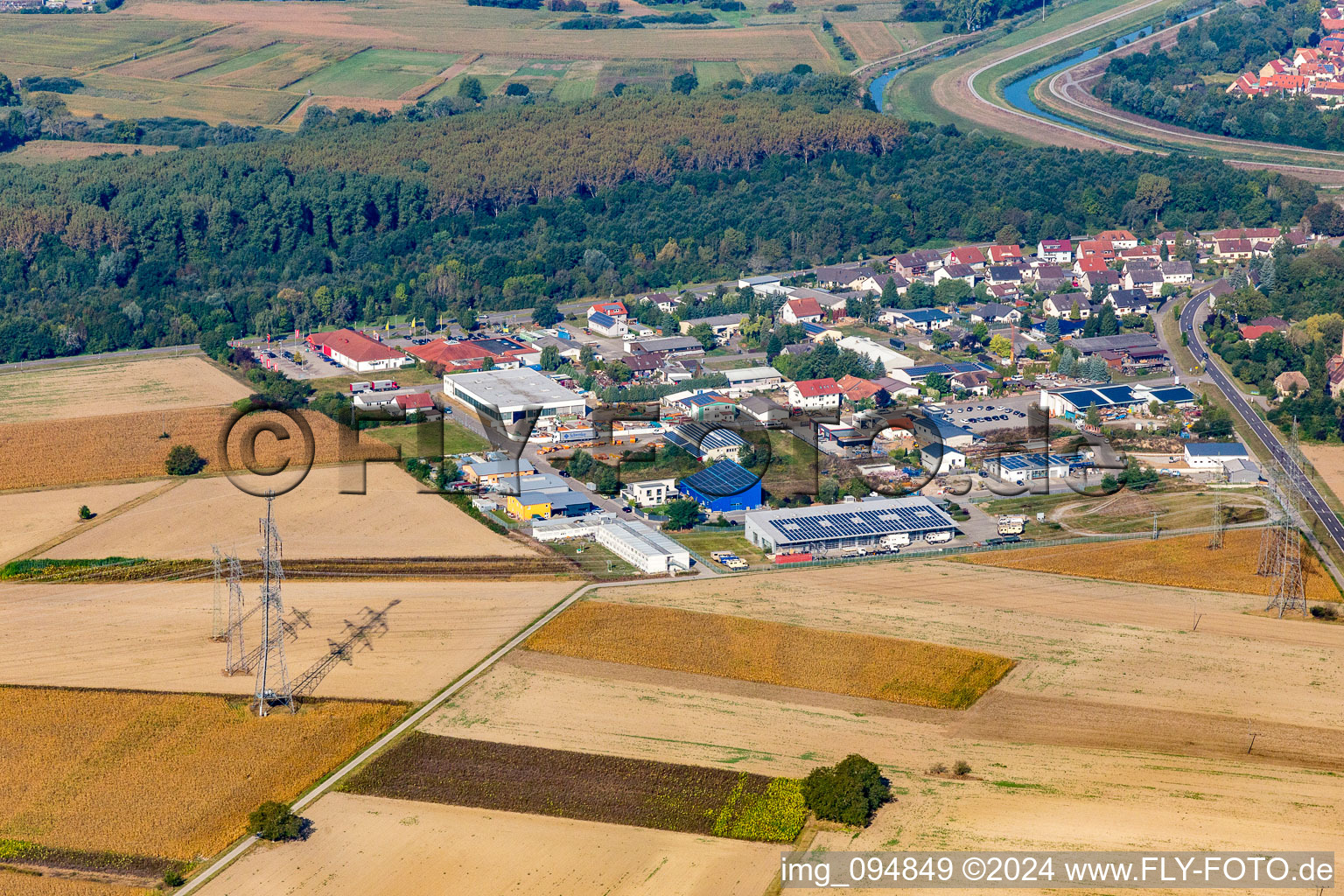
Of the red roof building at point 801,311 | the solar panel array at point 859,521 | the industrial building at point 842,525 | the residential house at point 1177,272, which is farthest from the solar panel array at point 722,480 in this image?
the residential house at point 1177,272

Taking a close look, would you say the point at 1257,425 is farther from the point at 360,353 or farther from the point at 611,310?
the point at 360,353

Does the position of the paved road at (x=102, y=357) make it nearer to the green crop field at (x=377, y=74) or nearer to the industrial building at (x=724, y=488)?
the industrial building at (x=724, y=488)

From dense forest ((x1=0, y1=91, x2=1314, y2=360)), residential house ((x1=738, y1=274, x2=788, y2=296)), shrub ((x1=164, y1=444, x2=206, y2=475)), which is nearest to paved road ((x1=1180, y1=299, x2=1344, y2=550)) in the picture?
dense forest ((x1=0, y1=91, x2=1314, y2=360))

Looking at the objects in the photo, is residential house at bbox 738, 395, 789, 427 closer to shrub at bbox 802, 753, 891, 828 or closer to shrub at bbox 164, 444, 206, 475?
shrub at bbox 164, 444, 206, 475

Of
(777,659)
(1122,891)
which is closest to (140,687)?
(777,659)

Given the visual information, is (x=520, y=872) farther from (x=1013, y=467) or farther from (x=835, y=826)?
(x=1013, y=467)
